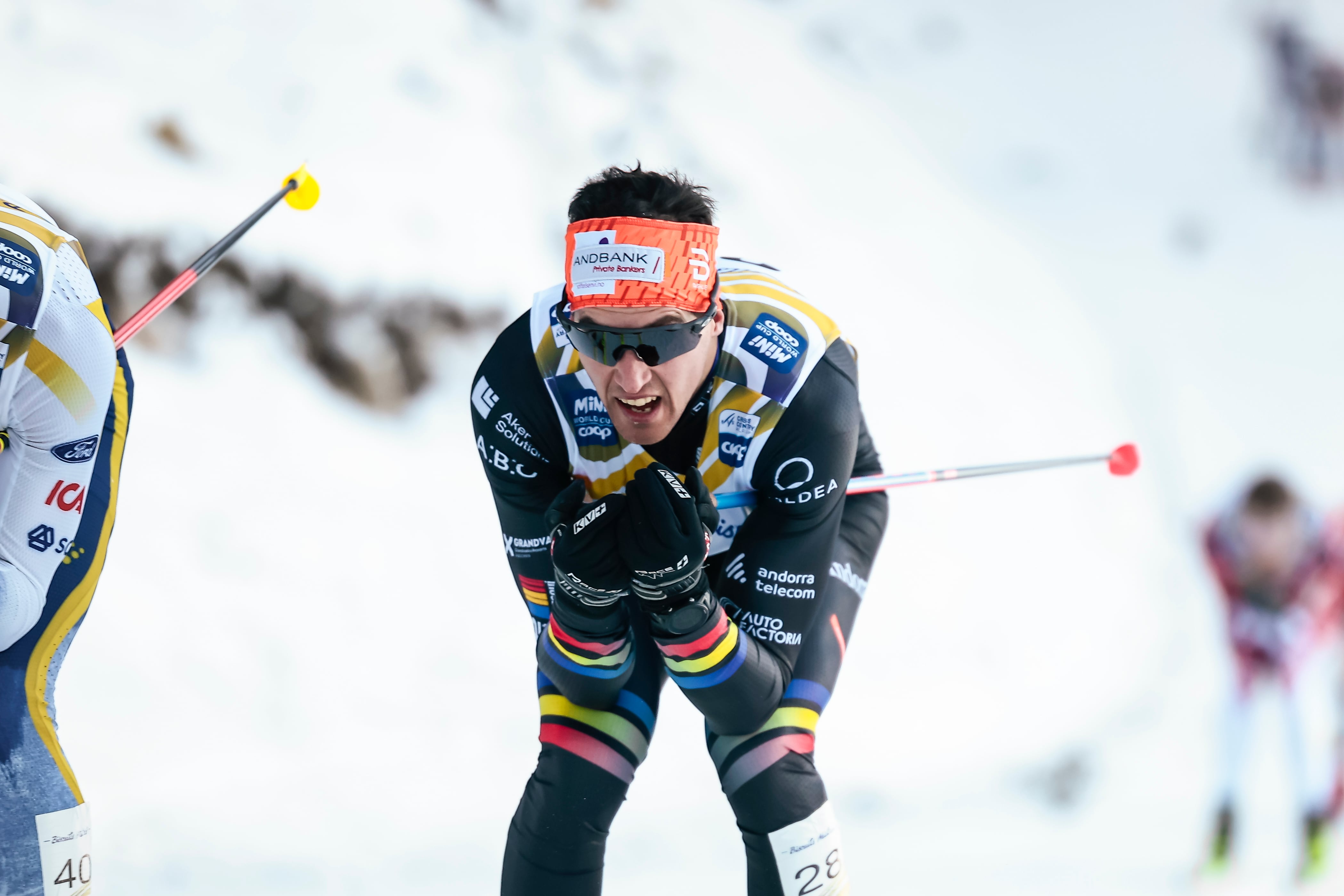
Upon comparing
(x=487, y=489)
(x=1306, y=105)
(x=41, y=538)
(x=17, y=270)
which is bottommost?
(x=41, y=538)

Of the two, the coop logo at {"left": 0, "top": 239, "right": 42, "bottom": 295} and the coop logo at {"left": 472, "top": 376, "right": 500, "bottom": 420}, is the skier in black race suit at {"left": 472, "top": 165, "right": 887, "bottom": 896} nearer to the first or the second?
the coop logo at {"left": 472, "top": 376, "right": 500, "bottom": 420}

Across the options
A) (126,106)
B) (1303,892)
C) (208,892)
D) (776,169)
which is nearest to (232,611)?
(208,892)

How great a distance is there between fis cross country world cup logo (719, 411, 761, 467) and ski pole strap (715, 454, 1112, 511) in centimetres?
10

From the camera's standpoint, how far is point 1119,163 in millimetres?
12570

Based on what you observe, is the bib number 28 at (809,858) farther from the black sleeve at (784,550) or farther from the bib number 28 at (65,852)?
the bib number 28 at (65,852)

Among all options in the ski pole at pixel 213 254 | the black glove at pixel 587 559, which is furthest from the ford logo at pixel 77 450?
the black glove at pixel 587 559

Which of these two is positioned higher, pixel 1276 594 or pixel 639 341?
pixel 639 341

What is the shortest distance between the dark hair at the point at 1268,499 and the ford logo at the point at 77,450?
580 centimetres

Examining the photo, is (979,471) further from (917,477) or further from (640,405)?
(640,405)

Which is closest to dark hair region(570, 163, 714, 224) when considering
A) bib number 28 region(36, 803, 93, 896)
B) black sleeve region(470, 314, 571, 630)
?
black sleeve region(470, 314, 571, 630)

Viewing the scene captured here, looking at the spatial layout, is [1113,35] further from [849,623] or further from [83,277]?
[83,277]

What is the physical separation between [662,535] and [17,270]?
127 centimetres

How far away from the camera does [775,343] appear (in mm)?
2775

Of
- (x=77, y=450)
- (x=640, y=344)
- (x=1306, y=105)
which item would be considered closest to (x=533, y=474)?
(x=640, y=344)
